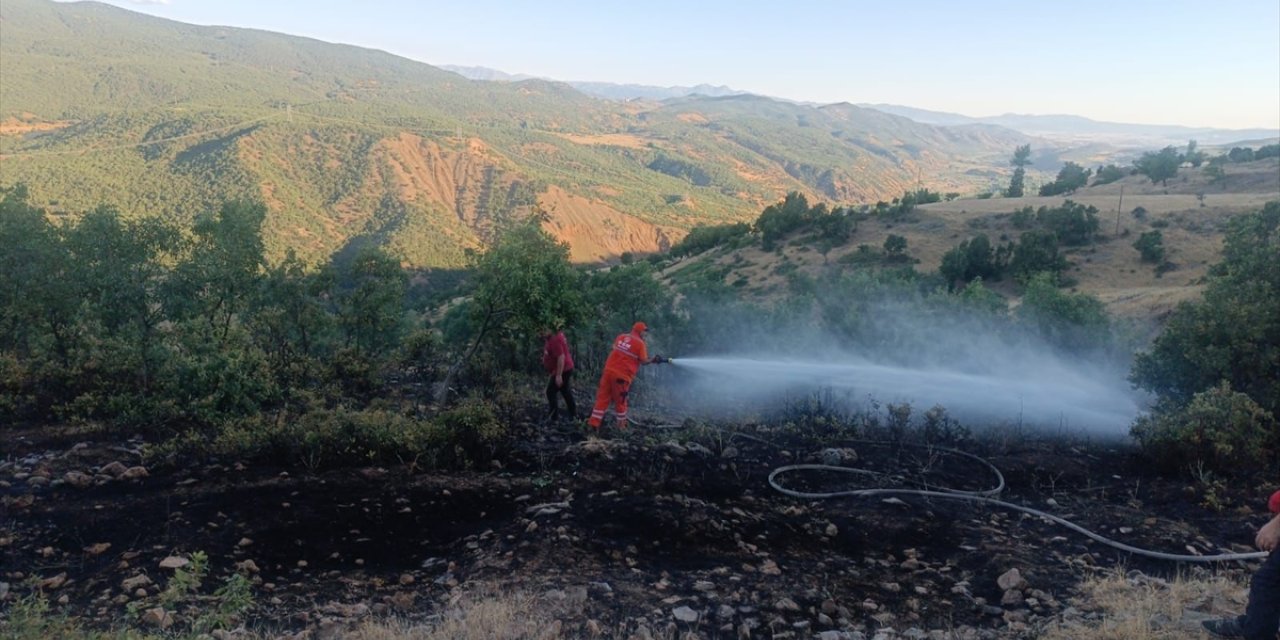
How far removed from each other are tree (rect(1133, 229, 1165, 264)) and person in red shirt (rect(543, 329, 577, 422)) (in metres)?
33.8

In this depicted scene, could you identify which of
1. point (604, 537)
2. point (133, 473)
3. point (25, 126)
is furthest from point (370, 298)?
point (25, 126)

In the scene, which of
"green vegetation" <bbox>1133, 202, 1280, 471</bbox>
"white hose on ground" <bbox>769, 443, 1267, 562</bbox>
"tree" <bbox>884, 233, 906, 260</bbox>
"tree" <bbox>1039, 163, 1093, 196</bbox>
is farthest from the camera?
"tree" <bbox>1039, 163, 1093, 196</bbox>

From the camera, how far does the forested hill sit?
71.4 metres

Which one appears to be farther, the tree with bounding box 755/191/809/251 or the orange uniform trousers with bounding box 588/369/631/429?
the tree with bounding box 755/191/809/251

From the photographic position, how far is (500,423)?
30.3ft

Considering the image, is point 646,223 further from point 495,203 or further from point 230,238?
point 230,238

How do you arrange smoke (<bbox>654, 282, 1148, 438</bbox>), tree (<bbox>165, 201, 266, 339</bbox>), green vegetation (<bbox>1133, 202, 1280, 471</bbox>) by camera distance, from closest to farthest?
green vegetation (<bbox>1133, 202, 1280, 471</bbox>)
tree (<bbox>165, 201, 266, 339</bbox>)
smoke (<bbox>654, 282, 1148, 438</bbox>)

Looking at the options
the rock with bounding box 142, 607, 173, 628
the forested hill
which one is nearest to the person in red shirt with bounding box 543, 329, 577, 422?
the rock with bounding box 142, 607, 173, 628

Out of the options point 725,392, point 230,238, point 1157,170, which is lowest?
point 725,392

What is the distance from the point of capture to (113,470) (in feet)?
24.4

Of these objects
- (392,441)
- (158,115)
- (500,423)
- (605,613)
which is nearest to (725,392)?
(500,423)

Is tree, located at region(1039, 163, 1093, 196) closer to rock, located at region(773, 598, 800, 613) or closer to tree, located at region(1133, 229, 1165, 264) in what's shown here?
tree, located at region(1133, 229, 1165, 264)

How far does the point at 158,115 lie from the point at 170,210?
3950 centimetres

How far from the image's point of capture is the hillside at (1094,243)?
106 ft
